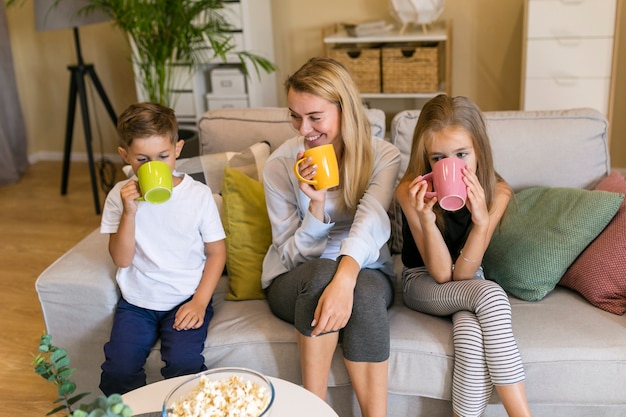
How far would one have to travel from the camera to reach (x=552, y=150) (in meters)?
2.12

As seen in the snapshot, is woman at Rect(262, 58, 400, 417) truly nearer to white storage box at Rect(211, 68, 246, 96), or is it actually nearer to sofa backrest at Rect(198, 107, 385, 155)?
sofa backrest at Rect(198, 107, 385, 155)

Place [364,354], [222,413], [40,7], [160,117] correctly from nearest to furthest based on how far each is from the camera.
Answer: [222,413] < [364,354] < [160,117] < [40,7]

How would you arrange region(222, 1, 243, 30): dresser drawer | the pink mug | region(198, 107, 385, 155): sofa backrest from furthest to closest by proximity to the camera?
region(222, 1, 243, 30): dresser drawer < region(198, 107, 385, 155): sofa backrest < the pink mug

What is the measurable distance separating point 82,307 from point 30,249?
1712 millimetres

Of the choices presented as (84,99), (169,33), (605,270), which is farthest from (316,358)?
(84,99)

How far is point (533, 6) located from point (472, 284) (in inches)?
77.2

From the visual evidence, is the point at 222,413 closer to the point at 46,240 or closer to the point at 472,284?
the point at 472,284

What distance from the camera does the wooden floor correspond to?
230cm

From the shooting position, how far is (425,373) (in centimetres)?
172

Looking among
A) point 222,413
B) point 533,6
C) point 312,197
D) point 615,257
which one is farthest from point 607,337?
point 533,6

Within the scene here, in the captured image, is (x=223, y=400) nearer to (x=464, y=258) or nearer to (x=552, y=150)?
(x=464, y=258)

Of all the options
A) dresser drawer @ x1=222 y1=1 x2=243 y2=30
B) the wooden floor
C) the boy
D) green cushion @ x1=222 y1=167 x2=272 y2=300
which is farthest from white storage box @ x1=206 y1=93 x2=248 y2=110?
the boy

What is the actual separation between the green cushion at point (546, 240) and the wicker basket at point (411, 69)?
5.47 ft

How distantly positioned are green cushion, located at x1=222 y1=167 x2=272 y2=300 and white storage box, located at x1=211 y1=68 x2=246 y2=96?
1829 millimetres
